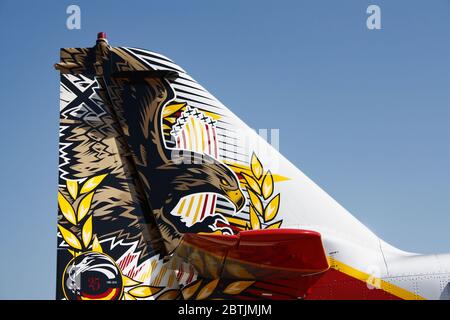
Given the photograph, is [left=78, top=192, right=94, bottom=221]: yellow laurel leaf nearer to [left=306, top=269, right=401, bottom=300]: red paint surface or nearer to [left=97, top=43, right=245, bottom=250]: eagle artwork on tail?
[left=97, top=43, right=245, bottom=250]: eagle artwork on tail

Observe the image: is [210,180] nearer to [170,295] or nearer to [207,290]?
[207,290]

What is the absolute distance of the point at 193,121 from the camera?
7676mm

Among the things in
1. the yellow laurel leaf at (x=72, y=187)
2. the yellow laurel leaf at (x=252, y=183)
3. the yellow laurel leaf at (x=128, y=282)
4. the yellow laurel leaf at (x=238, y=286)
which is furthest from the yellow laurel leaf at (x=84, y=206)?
the yellow laurel leaf at (x=238, y=286)

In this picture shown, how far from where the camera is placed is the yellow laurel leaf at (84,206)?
24.5 ft

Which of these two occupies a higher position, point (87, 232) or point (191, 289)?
point (87, 232)

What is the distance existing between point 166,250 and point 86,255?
2.92 ft

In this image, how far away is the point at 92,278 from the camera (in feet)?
23.7

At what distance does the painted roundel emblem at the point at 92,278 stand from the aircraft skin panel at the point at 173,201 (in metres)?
0.01

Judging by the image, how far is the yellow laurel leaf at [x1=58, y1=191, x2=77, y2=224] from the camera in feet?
24.4

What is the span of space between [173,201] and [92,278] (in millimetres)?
1233

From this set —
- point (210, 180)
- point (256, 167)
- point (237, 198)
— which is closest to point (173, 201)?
point (210, 180)

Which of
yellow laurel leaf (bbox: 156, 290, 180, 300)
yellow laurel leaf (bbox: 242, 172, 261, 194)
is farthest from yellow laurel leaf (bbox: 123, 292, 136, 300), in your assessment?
yellow laurel leaf (bbox: 242, 172, 261, 194)
